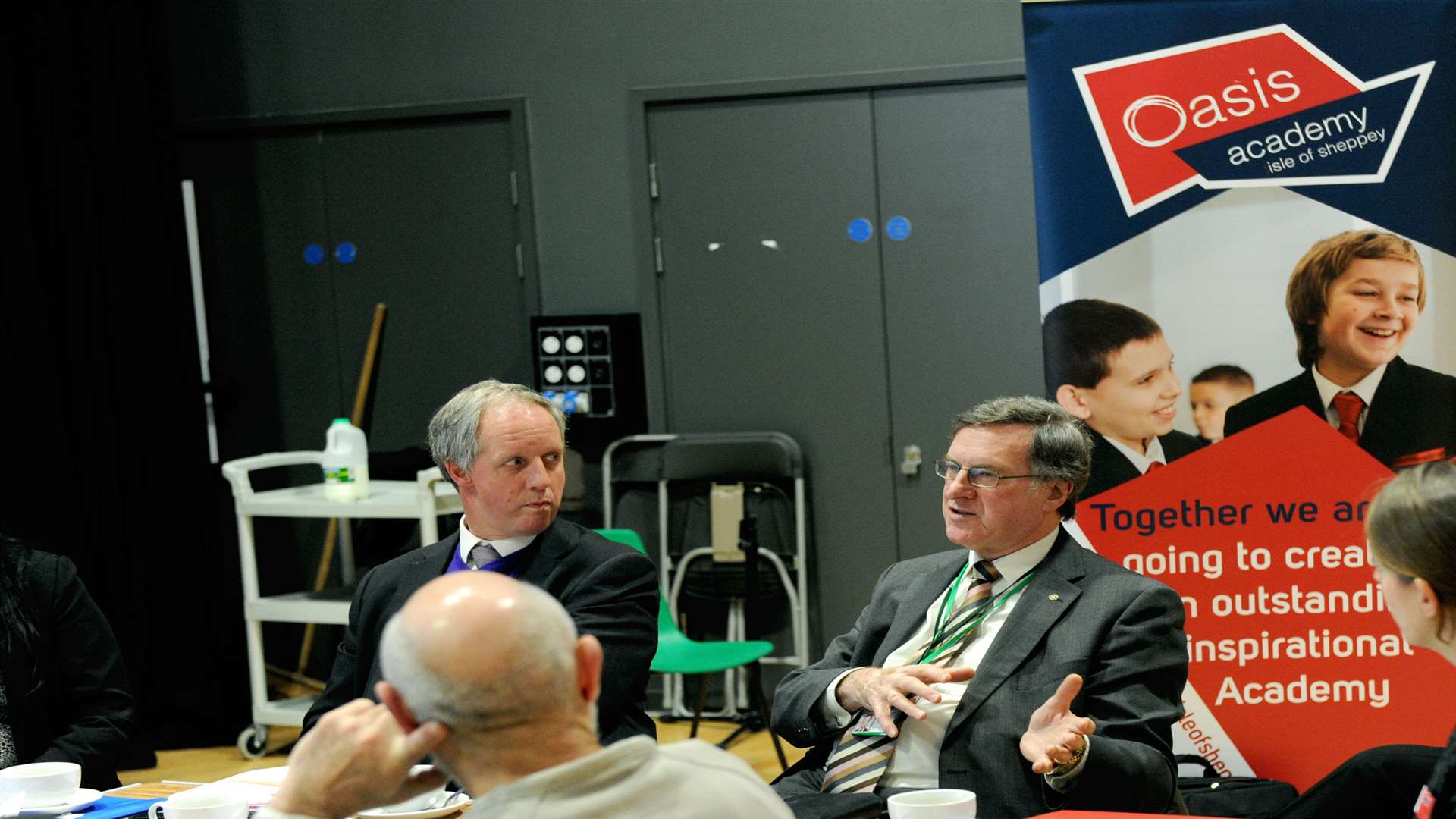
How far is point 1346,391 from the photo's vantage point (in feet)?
10.5

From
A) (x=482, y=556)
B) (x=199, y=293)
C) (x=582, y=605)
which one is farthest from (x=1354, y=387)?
(x=199, y=293)

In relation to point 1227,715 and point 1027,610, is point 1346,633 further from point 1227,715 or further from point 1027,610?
point 1027,610

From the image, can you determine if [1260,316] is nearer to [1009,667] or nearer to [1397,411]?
[1397,411]

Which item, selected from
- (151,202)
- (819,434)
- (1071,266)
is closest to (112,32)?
(151,202)

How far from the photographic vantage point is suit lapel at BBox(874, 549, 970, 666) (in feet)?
8.92

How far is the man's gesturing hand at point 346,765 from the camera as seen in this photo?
4.57ft

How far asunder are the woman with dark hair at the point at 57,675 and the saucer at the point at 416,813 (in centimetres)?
96

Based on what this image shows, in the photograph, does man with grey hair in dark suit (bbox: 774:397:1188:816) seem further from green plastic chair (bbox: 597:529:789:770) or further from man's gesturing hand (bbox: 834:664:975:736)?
green plastic chair (bbox: 597:529:789:770)

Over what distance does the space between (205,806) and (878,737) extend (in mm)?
1140

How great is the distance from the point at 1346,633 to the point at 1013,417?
108cm

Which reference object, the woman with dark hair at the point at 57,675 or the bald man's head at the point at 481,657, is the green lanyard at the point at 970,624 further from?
the woman with dark hair at the point at 57,675

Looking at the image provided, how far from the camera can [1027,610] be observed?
2.55 meters

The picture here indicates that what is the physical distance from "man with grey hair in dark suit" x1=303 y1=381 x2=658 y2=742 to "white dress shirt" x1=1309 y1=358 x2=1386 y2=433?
1.54 meters

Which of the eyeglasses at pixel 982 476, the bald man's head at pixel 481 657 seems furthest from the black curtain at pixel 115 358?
the bald man's head at pixel 481 657
